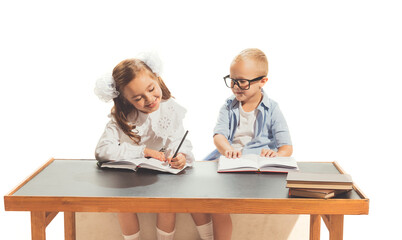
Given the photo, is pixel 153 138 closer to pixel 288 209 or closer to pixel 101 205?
pixel 101 205

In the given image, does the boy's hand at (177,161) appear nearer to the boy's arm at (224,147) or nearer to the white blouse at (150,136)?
the white blouse at (150,136)

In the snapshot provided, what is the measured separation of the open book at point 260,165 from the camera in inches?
124

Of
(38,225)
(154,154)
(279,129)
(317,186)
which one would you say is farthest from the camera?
(279,129)

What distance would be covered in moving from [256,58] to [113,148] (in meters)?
0.96

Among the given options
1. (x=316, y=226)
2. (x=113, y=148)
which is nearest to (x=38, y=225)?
(x=113, y=148)

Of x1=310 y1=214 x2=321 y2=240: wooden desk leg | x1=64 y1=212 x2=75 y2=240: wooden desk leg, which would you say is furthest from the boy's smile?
x1=64 y1=212 x2=75 y2=240: wooden desk leg

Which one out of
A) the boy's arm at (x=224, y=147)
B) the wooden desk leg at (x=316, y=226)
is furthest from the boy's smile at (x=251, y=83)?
the wooden desk leg at (x=316, y=226)

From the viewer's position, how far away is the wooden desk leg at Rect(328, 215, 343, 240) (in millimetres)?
2932

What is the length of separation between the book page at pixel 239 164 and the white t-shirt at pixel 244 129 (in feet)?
0.56

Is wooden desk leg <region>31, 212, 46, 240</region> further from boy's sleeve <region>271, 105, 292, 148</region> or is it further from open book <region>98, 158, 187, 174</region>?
boy's sleeve <region>271, 105, 292, 148</region>

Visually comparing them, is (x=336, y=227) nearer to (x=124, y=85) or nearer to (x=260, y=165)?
(x=260, y=165)

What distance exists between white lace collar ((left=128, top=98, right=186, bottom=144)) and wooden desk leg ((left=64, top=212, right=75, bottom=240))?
672 millimetres

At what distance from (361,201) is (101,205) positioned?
3.98 ft

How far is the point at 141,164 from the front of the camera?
318 centimetres
